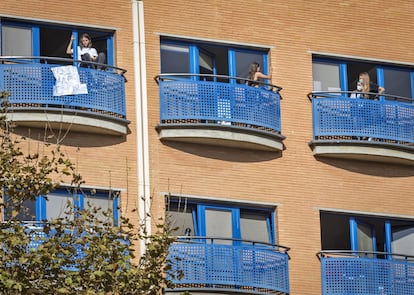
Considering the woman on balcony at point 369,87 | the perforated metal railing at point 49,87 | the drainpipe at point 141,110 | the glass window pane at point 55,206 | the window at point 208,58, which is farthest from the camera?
the woman on balcony at point 369,87

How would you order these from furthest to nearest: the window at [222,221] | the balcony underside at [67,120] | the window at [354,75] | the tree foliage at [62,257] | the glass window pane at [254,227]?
1. the window at [354,75]
2. the glass window pane at [254,227]
3. the window at [222,221]
4. the balcony underside at [67,120]
5. the tree foliage at [62,257]

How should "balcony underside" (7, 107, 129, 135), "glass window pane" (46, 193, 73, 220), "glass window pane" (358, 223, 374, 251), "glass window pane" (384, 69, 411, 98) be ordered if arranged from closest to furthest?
"balcony underside" (7, 107, 129, 135)
"glass window pane" (46, 193, 73, 220)
"glass window pane" (358, 223, 374, 251)
"glass window pane" (384, 69, 411, 98)

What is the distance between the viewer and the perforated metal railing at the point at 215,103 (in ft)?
138

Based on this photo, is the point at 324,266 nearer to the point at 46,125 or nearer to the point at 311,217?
the point at 311,217

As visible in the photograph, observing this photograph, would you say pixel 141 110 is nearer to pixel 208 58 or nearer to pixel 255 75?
pixel 208 58

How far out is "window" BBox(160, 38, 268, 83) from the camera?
43.1 metres

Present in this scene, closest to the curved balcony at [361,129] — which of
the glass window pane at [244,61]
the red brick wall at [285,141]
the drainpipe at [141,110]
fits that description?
the red brick wall at [285,141]

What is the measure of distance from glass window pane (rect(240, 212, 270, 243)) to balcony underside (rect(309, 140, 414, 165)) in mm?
1981

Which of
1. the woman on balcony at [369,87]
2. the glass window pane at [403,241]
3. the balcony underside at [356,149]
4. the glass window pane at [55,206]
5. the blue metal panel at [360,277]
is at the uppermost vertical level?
the woman on balcony at [369,87]

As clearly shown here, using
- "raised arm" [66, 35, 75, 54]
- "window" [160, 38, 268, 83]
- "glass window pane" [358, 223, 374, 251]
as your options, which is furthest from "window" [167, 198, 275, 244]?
"raised arm" [66, 35, 75, 54]

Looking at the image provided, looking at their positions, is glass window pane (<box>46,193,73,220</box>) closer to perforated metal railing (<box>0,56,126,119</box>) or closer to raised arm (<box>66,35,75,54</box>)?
perforated metal railing (<box>0,56,126,119</box>)

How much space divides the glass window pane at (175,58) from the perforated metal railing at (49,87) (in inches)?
63.2

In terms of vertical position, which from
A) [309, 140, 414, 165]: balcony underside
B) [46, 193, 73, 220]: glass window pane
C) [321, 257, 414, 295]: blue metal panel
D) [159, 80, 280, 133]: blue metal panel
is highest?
[159, 80, 280, 133]: blue metal panel

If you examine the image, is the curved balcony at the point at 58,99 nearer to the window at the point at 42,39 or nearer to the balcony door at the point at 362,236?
the window at the point at 42,39
